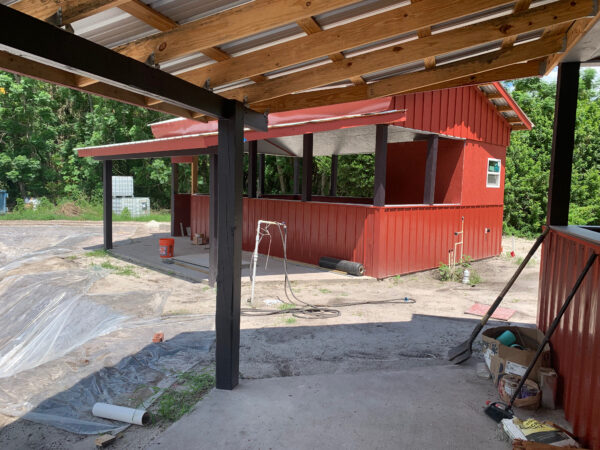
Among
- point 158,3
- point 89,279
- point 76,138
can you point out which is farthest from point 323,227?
point 76,138

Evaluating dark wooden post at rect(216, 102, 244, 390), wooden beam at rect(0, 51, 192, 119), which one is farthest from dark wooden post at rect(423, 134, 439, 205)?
wooden beam at rect(0, 51, 192, 119)

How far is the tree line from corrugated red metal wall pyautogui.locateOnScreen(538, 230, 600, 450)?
1564 centimetres

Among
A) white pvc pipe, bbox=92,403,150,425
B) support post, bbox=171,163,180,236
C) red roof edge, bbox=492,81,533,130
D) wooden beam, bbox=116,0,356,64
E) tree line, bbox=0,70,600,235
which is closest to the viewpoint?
wooden beam, bbox=116,0,356,64

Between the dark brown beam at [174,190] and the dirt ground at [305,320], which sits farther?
the dark brown beam at [174,190]

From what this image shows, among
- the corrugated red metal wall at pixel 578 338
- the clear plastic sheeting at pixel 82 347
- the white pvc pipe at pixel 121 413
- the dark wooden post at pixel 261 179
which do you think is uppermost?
the dark wooden post at pixel 261 179

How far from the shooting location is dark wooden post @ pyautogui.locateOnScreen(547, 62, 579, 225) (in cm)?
416

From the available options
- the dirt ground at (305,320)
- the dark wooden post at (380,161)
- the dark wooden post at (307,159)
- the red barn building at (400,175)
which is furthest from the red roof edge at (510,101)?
the dark wooden post at (307,159)

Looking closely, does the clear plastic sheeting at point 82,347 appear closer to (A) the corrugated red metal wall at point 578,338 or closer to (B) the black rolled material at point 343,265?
(A) the corrugated red metal wall at point 578,338

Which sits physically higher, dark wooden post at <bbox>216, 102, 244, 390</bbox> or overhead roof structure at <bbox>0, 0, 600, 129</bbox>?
overhead roof structure at <bbox>0, 0, 600, 129</bbox>

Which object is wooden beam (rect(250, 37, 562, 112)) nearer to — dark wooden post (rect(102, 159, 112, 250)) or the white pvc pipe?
the white pvc pipe

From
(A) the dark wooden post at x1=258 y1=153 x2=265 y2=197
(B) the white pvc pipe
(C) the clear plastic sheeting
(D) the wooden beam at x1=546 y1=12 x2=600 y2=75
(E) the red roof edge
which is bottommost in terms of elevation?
(C) the clear plastic sheeting

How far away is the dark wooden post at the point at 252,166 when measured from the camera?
1161 centimetres

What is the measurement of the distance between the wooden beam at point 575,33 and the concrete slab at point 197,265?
5.59 m

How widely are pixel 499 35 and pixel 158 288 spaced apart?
6.90 m
